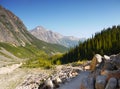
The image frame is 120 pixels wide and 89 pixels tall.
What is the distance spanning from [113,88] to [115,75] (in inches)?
99.4

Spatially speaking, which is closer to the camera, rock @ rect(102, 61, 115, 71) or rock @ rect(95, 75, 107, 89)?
rock @ rect(95, 75, 107, 89)

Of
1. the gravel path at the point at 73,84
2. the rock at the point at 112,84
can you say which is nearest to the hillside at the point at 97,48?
the gravel path at the point at 73,84

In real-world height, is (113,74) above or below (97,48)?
below

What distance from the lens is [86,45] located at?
344 feet

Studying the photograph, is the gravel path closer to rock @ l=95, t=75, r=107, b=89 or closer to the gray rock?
the gray rock

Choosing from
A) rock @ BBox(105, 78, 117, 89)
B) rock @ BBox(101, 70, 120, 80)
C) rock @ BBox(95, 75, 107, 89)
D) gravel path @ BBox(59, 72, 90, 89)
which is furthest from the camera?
gravel path @ BBox(59, 72, 90, 89)

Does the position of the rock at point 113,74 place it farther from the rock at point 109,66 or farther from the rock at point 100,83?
the rock at point 109,66

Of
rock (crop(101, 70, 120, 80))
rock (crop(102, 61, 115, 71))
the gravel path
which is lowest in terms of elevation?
the gravel path

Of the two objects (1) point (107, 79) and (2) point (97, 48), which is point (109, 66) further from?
(2) point (97, 48)

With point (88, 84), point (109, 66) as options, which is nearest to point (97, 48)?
point (109, 66)

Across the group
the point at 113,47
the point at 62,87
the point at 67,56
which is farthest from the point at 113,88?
the point at 67,56

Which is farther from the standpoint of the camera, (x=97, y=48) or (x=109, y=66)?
(x=97, y=48)

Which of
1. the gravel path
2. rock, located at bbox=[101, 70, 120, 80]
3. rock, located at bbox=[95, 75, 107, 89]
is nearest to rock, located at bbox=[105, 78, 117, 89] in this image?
rock, located at bbox=[95, 75, 107, 89]

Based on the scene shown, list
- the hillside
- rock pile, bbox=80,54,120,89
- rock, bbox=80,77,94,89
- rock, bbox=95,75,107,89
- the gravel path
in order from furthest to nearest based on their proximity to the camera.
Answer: the hillside < the gravel path < rock, bbox=80,77,94,89 < rock, bbox=95,75,107,89 < rock pile, bbox=80,54,120,89
